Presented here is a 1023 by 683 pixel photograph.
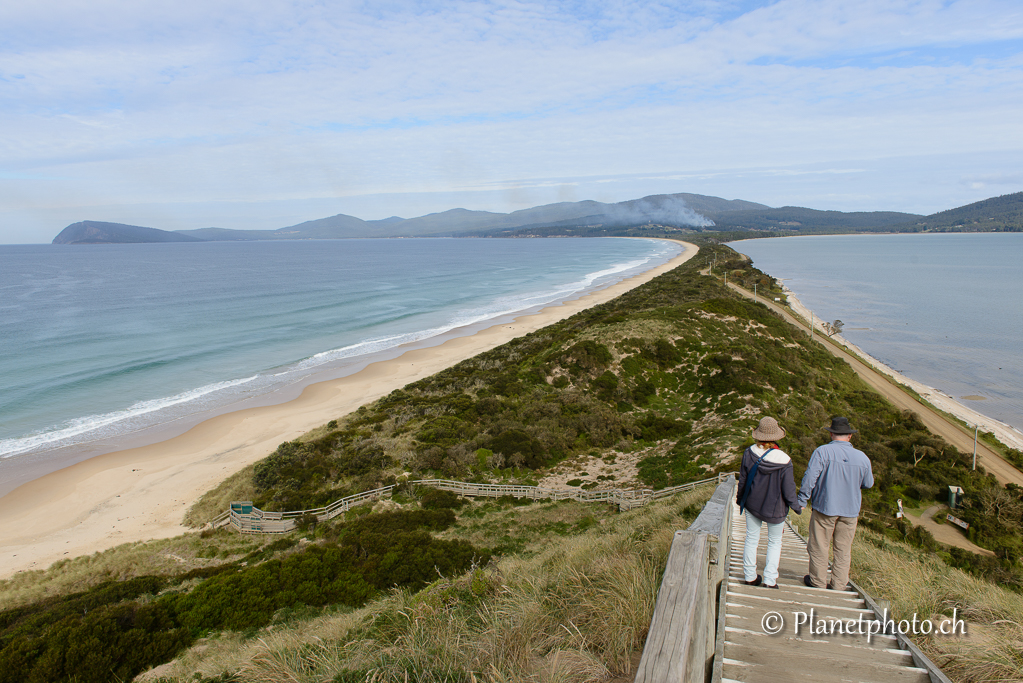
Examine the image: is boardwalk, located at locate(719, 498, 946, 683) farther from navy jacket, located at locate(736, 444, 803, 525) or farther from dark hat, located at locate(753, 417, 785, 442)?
dark hat, located at locate(753, 417, 785, 442)

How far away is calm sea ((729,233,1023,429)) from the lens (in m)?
37.1

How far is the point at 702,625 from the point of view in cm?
326

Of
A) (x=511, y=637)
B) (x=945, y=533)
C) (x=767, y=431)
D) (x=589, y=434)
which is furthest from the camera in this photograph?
(x=589, y=434)

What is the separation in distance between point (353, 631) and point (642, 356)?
23355 millimetres

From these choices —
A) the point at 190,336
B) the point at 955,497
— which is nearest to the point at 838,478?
the point at 955,497

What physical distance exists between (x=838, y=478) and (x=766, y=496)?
712 millimetres

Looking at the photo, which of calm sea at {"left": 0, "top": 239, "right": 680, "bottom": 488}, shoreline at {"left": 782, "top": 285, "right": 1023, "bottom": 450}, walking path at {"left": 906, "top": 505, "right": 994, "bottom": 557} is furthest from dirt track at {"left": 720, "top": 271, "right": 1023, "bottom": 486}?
calm sea at {"left": 0, "top": 239, "right": 680, "bottom": 488}

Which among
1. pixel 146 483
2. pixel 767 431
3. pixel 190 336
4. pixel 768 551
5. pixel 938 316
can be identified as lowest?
pixel 146 483

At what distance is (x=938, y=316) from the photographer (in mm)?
59500

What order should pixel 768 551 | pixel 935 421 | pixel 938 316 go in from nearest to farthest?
pixel 768 551
pixel 935 421
pixel 938 316

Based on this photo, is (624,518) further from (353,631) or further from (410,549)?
(353,631)

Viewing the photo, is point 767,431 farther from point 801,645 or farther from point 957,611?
point 957,611

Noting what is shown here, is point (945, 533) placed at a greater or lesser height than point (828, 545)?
lesser

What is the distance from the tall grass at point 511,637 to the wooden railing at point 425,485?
9.13 metres
